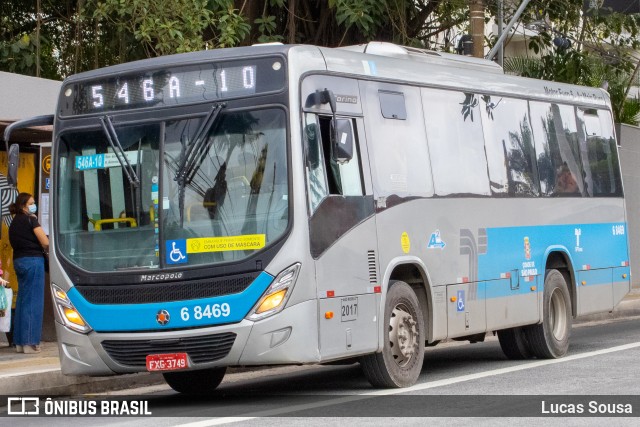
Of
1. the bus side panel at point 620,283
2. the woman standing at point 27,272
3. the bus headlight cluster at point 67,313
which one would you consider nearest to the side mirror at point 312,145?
the bus headlight cluster at point 67,313

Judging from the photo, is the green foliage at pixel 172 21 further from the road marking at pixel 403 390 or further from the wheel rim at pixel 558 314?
the road marking at pixel 403 390

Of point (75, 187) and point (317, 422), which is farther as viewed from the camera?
point (75, 187)

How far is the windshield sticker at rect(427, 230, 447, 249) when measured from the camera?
12195 millimetres

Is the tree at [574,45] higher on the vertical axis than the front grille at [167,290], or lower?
higher

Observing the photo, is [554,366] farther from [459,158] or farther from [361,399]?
[361,399]

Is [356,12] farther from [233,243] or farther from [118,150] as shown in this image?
[233,243]

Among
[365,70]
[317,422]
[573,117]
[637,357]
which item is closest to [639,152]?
[573,117]

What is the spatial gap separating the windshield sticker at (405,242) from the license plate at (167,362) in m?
2.42

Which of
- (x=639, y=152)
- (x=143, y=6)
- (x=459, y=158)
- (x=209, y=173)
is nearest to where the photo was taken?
(x=209, y=173)

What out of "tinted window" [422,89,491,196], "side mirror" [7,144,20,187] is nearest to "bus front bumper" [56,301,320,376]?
"side mirror" [7,144,20,187]

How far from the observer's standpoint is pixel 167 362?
10344mm

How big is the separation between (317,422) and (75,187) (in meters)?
3.18

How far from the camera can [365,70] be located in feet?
38.2

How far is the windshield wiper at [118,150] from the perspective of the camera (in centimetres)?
1076
